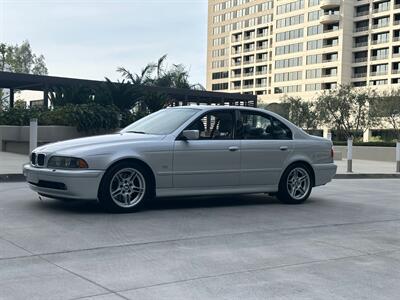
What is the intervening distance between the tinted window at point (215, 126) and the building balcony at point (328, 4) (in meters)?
97.8

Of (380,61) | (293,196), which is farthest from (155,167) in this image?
(380,61)

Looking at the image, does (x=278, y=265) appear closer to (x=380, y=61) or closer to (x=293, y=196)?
(x=293, y=196)

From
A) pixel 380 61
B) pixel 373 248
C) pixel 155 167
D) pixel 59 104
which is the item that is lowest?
pixel 373 248

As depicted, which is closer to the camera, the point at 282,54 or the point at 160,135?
the point at 160,135

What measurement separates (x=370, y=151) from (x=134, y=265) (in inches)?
1076

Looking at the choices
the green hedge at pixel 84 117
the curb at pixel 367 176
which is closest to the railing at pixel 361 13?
the curb at pixel 367 176

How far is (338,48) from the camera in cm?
9956

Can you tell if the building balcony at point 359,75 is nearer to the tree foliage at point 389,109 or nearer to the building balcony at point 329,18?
the building balcony at point 329,18

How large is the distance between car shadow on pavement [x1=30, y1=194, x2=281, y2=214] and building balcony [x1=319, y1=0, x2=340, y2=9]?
96.5 m

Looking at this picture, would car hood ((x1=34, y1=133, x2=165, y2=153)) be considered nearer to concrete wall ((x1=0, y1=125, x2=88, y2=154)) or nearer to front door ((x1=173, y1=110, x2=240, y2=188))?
front door ((x1=173, y1=110, x2=240, y2=188))

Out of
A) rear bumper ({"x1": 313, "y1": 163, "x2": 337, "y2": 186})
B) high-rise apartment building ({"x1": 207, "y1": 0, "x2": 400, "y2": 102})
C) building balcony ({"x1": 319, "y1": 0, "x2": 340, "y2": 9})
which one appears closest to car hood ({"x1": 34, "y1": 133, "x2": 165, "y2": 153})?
rear bumper ({"x1": 313, "y1": 163, "x2": 337, "y2": 186})

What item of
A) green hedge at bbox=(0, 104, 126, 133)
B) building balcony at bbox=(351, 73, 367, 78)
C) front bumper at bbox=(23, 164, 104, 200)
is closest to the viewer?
front bumper at bbox=(23, 164, 104, 200)

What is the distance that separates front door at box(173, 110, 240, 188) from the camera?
8.24m

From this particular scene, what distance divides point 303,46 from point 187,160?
10287cm
